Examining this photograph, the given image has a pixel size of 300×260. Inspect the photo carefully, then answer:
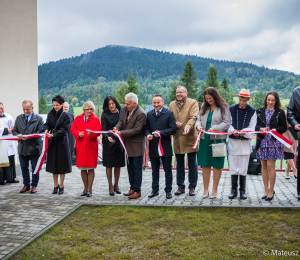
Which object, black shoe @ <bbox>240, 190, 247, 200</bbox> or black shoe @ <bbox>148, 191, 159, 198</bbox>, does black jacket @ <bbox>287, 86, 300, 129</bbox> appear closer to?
black shoe @ <bbox>240, 190, 247, 200</bbox>

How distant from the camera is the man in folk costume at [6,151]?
284 inches

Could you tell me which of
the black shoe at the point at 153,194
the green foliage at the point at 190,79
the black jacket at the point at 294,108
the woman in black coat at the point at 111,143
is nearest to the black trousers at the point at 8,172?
the woman in black coat at the point at 111,143

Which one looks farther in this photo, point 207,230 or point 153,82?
point 153,82

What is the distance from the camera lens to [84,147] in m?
6.48

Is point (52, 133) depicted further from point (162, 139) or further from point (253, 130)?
point (253, 130)

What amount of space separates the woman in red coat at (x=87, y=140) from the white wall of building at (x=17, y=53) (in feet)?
13.5

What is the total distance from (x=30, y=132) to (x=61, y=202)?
1.92 meters

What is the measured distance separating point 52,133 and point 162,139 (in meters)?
2.45

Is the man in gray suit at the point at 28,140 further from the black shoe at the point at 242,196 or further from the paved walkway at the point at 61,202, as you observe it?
the black shoe at the point at 242,196

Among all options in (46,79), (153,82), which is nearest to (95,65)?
(153,82)

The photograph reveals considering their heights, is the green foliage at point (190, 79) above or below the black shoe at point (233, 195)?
above

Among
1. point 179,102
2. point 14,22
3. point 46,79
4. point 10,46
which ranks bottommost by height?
point 179,102

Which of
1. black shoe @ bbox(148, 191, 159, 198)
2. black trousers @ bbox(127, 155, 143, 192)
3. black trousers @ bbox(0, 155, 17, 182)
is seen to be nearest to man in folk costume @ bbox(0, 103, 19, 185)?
black trousers @ bbox(0, 155, 17, 182)

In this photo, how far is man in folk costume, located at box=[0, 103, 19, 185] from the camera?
7.22 metres
